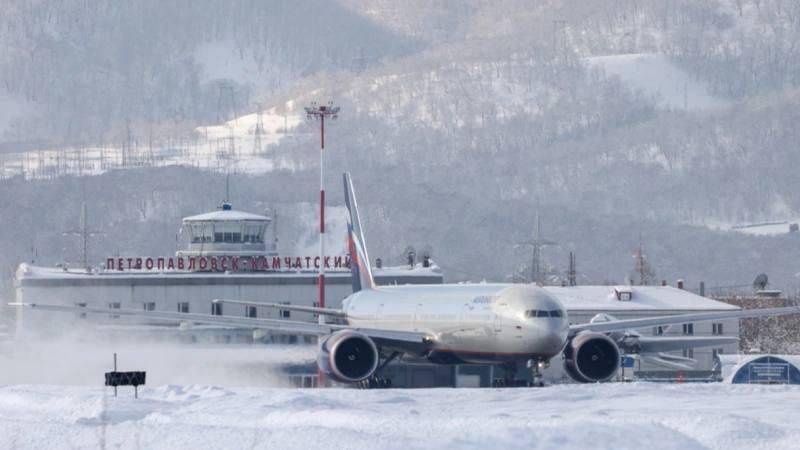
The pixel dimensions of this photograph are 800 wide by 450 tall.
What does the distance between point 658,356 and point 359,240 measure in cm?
2212

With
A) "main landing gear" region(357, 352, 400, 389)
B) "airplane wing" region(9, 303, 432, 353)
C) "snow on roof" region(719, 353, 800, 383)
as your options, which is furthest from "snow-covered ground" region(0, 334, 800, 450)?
"snow on roof" region(719, 353, 800, 383)

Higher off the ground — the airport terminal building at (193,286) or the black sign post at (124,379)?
the airport terminal building at (193,286)

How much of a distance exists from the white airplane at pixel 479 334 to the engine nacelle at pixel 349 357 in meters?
0.04

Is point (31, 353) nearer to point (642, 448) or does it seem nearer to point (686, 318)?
point (686, 318)

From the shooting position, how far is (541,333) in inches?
2623

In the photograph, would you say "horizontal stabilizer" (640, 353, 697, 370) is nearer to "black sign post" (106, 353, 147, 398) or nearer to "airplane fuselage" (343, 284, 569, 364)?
"airplane fuselage" (343, 284, 569, 364)

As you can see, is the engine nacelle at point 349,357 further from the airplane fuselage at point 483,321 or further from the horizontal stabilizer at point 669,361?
the horizontal stabilizer at point 669,361

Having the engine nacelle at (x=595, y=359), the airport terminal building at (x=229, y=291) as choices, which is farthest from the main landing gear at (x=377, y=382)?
the airport terminal building at (x=229, y=291)

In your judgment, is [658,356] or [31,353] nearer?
[31,353]

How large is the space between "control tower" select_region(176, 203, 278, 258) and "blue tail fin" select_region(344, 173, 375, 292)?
3649 centimetres

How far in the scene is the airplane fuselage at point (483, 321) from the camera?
6706 centimetres

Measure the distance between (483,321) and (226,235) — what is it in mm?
61756

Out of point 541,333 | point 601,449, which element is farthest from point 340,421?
point 541,333

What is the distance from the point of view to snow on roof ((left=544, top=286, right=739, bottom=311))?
125188mm
